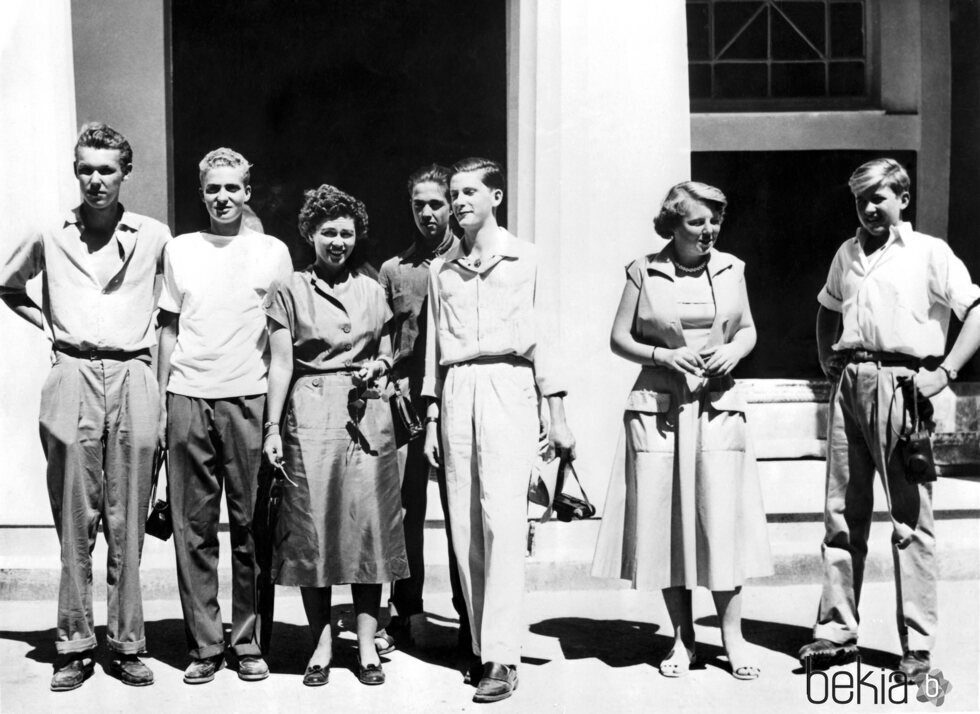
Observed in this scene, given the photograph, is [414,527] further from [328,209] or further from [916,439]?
[916,439]

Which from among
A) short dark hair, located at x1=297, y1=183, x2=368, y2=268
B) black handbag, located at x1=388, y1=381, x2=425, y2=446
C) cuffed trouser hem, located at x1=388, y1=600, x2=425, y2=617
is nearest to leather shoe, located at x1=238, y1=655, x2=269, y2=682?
cuffed trouser hem, located at x1=388, y1=600, x2=425, y2=617

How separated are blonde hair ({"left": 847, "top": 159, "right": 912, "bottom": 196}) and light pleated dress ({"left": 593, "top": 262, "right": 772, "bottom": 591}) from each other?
698 millimetres

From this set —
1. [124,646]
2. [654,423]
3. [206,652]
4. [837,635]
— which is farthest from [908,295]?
[124,646]

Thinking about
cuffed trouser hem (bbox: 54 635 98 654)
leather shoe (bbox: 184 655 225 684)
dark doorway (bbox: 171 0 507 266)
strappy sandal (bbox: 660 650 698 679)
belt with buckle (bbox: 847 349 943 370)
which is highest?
dark doorway (bbox: 171 0 507 266)

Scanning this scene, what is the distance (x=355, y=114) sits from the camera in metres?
9.09

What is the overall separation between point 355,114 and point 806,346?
13.0 feet

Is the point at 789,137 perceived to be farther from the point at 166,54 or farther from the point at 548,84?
the point at 166,54

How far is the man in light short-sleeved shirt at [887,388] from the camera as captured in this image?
480cm

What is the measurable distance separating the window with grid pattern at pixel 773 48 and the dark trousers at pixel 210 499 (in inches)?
224

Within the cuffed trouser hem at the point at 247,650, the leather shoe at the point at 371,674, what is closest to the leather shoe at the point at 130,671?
the cuffed trouser hem at the point at 247,650

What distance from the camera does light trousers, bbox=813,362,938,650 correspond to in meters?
4.80

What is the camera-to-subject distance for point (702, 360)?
4891mm

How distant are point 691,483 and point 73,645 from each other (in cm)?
248

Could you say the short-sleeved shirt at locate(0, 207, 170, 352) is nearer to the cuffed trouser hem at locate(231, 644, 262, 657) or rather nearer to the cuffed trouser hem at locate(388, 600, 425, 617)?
the cuffed trouser hem at locate(231, 644, 262, 657)
